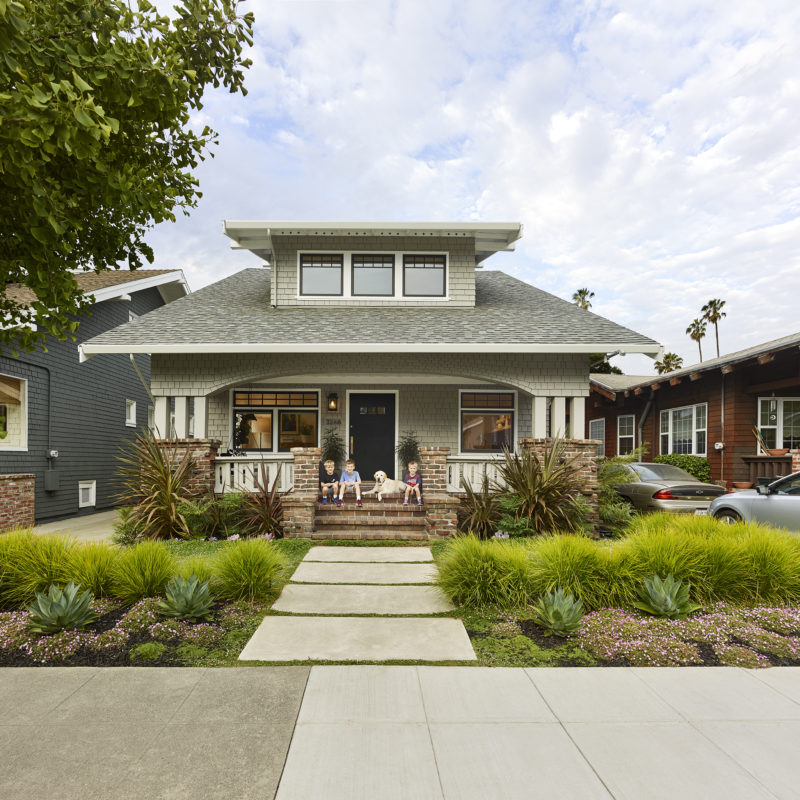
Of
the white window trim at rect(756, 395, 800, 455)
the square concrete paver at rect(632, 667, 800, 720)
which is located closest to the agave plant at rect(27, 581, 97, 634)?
the square concrete paver at rect(632, 667, 800, 720)

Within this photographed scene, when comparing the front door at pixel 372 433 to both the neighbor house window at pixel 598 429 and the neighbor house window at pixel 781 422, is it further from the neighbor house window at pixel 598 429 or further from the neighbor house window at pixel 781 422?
the neighbor house window at pixel 598 429

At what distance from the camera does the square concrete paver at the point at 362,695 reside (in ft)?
10.1

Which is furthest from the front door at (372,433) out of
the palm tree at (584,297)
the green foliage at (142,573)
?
the palm tree at (584,297)

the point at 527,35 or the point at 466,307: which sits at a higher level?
the point at 527,35

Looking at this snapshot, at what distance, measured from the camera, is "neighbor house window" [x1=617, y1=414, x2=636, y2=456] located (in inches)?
717

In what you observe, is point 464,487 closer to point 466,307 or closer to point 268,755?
point 466,307

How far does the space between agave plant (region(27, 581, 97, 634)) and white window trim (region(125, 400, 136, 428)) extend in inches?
486

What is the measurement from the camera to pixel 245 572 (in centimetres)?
515

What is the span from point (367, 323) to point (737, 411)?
32.9 ft

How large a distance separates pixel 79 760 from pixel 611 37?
36.2 ft

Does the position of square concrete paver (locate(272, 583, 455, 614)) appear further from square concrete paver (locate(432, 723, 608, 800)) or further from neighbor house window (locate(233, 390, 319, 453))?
neighbor house window (locate(233, 390, 319, 453))

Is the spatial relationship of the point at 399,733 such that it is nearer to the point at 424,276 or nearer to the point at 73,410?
the point at 424,276

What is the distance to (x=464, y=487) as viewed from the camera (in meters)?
9.04

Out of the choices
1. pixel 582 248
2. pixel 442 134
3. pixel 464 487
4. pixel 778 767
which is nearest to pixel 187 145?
pixel 778 767
